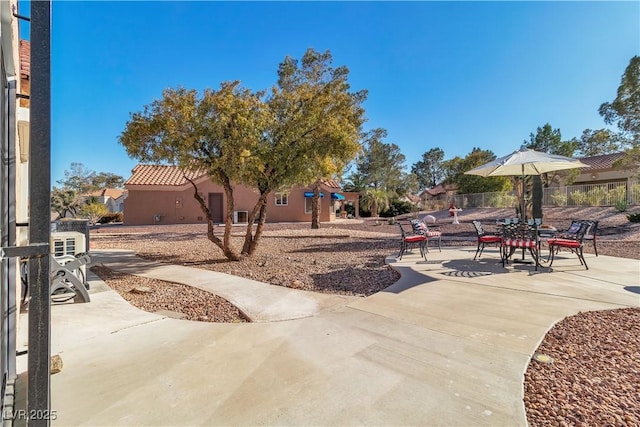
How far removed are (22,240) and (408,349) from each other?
18.3ft

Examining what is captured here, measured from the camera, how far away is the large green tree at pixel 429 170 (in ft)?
216

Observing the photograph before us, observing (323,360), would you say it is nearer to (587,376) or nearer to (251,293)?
(587,376)

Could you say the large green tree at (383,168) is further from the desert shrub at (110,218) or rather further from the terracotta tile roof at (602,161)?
the desert shrub at (110,218)

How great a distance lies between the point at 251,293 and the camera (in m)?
5.63

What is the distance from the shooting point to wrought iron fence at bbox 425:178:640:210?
2030 cm

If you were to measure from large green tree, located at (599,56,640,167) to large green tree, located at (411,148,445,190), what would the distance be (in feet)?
168

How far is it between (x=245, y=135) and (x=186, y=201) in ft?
67.5

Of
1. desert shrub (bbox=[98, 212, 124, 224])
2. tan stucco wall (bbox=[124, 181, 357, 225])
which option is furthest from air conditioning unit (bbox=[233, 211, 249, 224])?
desert shrub (bbox=[98, 212, 124, 224])

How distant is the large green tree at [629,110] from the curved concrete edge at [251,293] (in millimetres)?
18060

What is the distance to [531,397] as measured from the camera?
2506mm

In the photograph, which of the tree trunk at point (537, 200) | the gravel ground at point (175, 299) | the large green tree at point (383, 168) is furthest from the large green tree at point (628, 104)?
the large green tree at point (383, 168)

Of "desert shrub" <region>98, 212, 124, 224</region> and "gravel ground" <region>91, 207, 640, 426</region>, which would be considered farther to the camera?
"desert shrub" <region>98, 212, 124, 224</region>

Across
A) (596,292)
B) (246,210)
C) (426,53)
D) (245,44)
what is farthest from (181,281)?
(246,210)

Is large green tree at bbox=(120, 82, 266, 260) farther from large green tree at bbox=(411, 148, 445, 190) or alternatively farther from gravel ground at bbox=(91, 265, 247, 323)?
large green tree at bbox=(411, 148, 445, 190)
